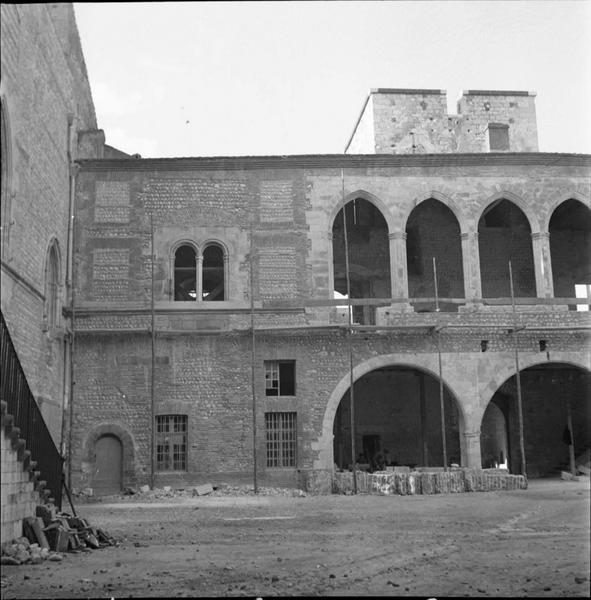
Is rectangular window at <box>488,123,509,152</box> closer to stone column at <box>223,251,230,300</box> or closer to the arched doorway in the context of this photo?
stone column at <box>223,251,230,300</box>

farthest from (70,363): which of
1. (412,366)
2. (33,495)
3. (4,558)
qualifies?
(4,558)

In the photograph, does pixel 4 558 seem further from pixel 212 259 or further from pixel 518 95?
pixel 518 95

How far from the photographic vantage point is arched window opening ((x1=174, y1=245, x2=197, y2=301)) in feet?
71.3

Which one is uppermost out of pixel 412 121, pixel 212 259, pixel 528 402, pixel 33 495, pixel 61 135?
pixel 412 121

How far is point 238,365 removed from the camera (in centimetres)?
2022

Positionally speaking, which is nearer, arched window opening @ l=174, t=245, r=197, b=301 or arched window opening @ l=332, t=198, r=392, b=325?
arched window opening @ l=174, t=245, r=197, b=301

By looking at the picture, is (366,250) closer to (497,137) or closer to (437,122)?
(497,137)

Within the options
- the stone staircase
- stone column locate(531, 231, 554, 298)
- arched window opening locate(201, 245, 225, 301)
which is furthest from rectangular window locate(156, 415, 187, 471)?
stone column locate(531, 231, 554, 298)

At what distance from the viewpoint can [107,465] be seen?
19766 mm

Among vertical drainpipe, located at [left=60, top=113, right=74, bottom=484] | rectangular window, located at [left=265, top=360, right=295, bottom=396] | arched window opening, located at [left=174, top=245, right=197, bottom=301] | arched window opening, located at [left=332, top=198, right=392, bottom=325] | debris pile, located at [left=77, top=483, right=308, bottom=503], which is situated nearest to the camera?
debris pile, located at [left=77, top=483, right=308, bottom=503]

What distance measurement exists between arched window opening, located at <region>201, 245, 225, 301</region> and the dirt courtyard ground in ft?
25.1

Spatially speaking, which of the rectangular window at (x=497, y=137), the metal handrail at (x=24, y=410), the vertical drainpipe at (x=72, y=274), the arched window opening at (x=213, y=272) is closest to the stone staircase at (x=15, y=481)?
the metal handrail at (x=24, y=410)

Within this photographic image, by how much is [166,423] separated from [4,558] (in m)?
11.1

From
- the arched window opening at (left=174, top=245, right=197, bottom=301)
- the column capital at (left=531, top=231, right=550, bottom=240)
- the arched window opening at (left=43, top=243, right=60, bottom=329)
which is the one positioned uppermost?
the column capital at (left=531, top=231, right=550, bottom=240)
